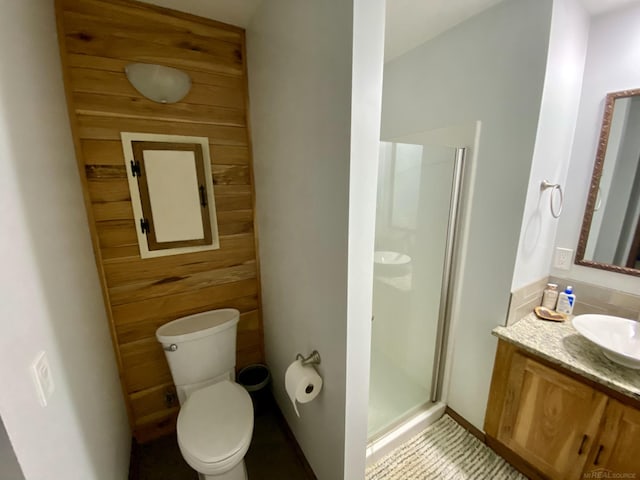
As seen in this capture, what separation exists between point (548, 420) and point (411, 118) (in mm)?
1872

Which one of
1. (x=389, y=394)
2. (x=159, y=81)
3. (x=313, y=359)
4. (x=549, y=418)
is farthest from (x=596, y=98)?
(x=159, y=81)

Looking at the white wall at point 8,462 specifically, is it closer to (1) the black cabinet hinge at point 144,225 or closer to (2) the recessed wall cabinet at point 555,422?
(1) the black cabinet hinge at point 144,225

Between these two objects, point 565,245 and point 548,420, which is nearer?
point 548,420

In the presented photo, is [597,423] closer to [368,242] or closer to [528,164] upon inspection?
[528,164]

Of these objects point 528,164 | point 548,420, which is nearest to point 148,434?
point 548,420

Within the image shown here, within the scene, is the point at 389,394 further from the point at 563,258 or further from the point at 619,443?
the point at 563,258

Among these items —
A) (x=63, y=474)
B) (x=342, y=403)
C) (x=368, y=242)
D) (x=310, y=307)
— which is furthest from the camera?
(x=310, y=307)

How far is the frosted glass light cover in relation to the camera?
130 cm

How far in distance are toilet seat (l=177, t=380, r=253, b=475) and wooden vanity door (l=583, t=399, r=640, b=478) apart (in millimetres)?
1557

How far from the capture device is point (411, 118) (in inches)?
69.7

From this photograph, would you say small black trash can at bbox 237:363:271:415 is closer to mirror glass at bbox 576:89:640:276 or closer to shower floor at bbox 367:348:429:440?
shower floor at bbox 367:348:429:440

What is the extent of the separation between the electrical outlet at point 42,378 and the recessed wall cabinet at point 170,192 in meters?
0.84

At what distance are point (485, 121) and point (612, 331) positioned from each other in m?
1.24

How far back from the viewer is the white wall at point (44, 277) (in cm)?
62
